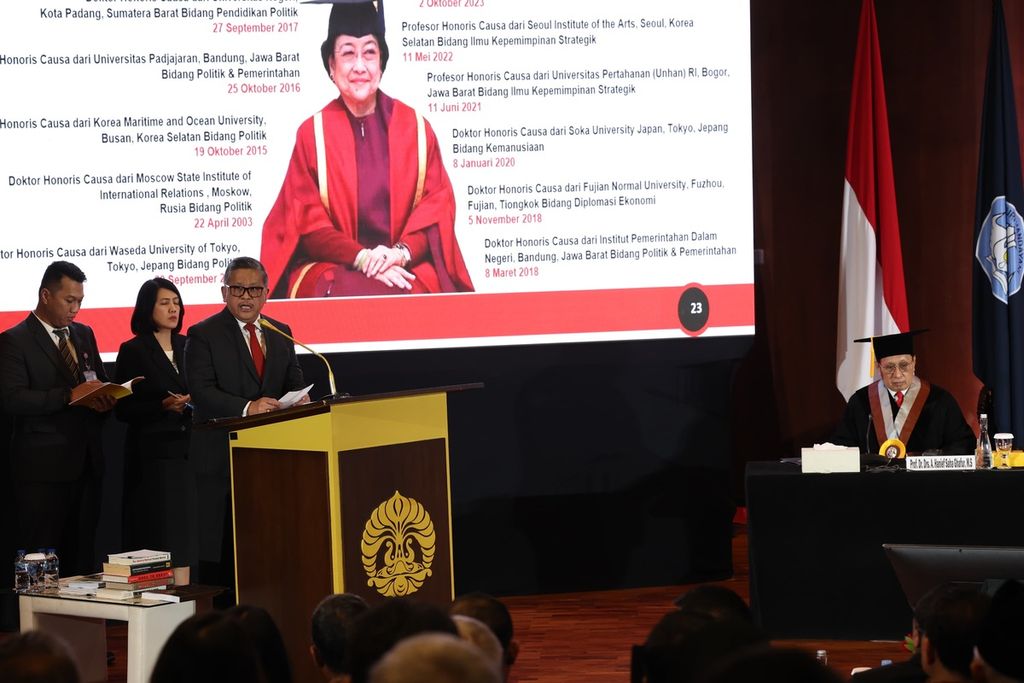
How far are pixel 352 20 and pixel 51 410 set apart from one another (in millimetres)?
2240

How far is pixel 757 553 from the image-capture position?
15.9ft

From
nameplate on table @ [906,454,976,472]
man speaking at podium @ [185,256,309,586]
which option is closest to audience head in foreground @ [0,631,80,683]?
man speaking at podium @ [185,256,309,586]

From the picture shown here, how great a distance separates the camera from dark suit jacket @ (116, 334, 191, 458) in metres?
5.22

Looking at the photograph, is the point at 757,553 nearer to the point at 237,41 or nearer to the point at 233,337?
the point at 233,337

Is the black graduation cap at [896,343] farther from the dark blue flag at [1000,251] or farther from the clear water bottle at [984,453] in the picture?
the dark blue flag at [1000,251]

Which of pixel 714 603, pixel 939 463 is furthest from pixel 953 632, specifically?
pixel 939 463

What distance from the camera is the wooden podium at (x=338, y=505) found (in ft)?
11.9

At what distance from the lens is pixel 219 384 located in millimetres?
4551

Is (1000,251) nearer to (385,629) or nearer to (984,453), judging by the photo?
(984,453)

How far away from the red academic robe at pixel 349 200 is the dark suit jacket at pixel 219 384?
1.18 metres

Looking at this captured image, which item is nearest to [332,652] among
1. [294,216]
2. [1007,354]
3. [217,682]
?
[217,682]

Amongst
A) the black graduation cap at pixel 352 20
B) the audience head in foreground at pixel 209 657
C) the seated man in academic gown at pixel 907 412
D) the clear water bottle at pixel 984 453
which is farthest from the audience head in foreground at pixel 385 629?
the black graduation cap at pixel 352 20

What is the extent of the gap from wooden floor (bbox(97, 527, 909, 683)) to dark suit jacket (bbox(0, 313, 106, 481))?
0.85m

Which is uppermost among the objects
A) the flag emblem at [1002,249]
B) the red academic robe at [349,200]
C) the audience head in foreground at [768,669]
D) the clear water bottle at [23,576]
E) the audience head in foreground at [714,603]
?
the red academic robe at [349,200]
